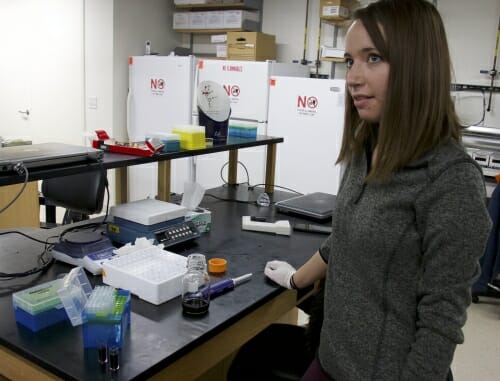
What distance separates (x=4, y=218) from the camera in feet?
10.8

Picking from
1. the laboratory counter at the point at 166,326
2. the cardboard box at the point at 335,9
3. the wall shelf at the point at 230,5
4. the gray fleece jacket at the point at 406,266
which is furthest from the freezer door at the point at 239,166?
the gray fleece jacket at the point at 406,266

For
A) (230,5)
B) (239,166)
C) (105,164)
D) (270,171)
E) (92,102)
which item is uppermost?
(230,5)

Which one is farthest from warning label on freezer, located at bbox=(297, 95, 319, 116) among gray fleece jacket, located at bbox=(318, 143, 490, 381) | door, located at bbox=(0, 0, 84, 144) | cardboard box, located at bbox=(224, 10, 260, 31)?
gray fleece jacket, located at bbox=(318, 143, 490, 381)

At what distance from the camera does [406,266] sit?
3.15 feet

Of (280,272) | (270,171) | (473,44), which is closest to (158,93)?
(270,171)

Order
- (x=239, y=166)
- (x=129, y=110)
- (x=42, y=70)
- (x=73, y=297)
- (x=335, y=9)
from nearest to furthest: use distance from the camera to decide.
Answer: (x=73, y=297) < (x=335, y=9) < (x=239, y=166) < (x=129, y=110) < (x=42, y=70)

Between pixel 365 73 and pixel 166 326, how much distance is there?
2.39 ft

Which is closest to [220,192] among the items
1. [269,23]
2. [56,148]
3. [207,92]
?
[207,92]

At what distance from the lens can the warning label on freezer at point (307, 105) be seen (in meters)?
3.72

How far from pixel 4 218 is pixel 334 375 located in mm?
2833

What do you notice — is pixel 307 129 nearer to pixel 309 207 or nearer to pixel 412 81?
pixel 309 207

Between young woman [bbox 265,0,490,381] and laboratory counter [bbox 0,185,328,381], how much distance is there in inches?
13.4

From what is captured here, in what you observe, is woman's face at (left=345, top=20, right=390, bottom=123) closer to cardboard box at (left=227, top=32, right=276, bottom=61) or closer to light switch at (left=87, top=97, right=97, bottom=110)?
cardboard box at (left=227, top=32, right=276, bottom=61)

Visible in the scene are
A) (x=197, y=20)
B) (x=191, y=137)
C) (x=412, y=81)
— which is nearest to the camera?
(x=412, y=81)
